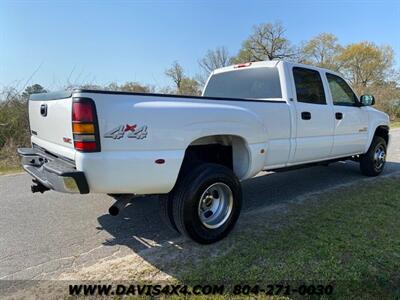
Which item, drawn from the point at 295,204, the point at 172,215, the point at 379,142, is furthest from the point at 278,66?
the point at 379,142

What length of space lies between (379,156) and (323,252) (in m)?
4.22

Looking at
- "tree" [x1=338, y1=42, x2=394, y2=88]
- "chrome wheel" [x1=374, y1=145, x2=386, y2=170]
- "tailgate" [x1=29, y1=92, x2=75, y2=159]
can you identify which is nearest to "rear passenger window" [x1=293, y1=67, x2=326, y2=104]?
"chrome wheel" [x1=374, y1=145, x2=386, y2=170]

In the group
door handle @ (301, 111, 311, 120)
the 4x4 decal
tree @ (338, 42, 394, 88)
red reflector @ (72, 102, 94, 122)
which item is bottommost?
the 4x4 decal

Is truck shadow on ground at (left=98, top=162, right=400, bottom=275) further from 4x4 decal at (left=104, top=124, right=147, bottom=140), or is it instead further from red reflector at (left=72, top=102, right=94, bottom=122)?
red reflector at (left=72, top=102, right=94, bottom=122)

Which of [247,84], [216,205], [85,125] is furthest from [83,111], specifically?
[247,84]

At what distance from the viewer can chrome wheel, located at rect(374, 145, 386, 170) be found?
6.71 metres

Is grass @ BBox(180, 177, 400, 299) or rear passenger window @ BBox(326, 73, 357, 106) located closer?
grass @ BBox(180, 177, 400, 299)

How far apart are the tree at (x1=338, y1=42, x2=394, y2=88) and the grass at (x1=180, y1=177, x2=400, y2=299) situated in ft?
169

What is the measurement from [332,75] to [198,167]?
342 cm

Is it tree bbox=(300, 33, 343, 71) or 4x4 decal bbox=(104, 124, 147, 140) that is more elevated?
tree bbox=(300, 33, 343, 71)

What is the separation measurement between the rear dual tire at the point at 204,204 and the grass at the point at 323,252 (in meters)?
0.26

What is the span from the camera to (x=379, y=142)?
673cm

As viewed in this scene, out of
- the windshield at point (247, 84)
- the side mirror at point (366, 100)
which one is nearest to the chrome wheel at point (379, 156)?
the side mirror at point (366, 100)

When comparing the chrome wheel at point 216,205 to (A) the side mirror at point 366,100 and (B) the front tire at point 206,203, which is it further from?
(A) the side mirror at point 366,100
